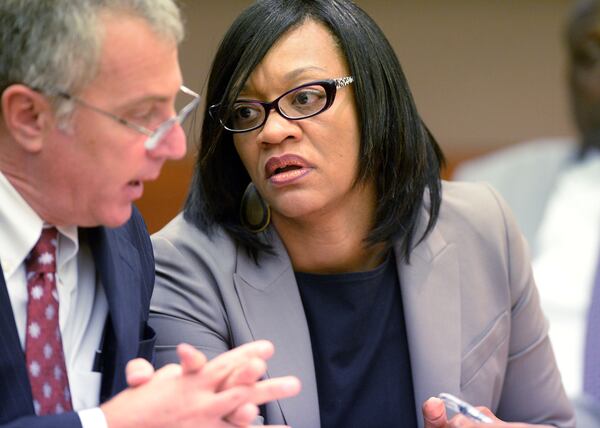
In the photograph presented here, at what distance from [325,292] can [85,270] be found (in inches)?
22.4

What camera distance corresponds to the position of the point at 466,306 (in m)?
2.04

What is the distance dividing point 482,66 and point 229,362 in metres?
3.27

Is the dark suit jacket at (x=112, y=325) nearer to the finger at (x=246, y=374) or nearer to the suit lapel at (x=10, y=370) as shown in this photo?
the suit lapel at (x=10, y=370)

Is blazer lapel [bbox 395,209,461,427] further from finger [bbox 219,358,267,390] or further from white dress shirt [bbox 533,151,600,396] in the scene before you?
white dress shirt [bbox 533,151,600,396]

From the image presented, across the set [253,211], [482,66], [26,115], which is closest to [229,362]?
[26,115]

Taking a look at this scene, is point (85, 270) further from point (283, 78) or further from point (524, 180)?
point (524, 180)

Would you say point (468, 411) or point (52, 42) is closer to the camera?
point (52, 42)

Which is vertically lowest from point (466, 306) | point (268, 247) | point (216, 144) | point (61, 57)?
point (466, 306)

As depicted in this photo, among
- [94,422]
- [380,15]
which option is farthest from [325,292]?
[380,15]

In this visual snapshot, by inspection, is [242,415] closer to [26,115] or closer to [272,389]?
[272,389]

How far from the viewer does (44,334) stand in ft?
4.82

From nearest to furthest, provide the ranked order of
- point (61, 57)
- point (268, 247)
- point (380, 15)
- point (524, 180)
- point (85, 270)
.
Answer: point (61, 57), point (85, 270), point (268, 247), point (524, 180), point (380, 15)

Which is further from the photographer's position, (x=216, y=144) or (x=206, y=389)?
(x=216, y=144)

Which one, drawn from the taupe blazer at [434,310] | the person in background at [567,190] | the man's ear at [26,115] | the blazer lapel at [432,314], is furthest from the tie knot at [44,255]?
the person in background at [567,190]
